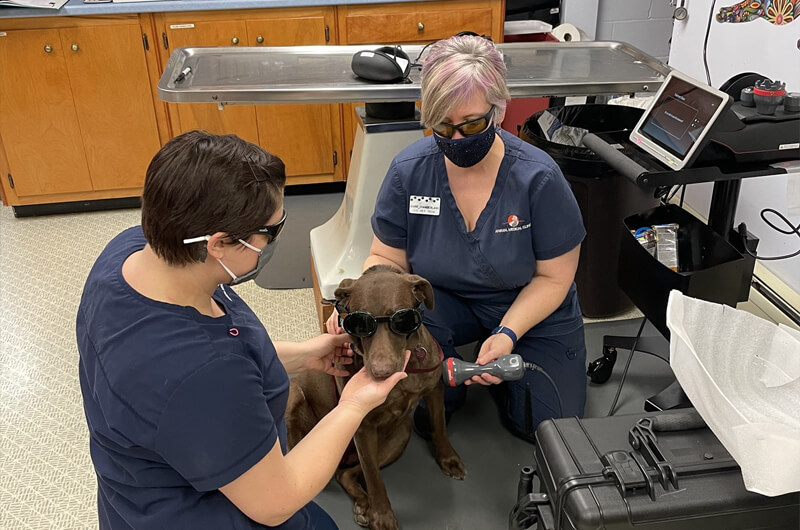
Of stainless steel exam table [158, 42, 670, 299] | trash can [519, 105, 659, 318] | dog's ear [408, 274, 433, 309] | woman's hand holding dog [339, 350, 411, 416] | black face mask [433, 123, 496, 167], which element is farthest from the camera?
trash can [519, 105, 659, 318]

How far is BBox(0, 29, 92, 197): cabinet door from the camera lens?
309cm

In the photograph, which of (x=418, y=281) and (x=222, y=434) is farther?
(x=418, y=281)

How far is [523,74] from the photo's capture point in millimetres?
2287

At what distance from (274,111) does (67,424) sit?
1.76 metres

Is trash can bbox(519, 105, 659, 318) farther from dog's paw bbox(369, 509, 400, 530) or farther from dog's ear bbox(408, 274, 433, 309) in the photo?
dog's paw bbox(369, 509, 400, 530)

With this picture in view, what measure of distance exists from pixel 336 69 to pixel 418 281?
1.05 m

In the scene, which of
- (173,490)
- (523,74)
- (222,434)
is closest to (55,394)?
(173,490)

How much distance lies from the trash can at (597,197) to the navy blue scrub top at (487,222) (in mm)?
576

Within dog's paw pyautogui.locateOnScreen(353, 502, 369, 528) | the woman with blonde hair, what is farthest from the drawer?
dog's paw pyautogui.locateOnScreen(353, 502, 369, 528)

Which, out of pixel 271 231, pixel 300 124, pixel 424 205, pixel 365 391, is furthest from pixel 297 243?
pixel 271 231

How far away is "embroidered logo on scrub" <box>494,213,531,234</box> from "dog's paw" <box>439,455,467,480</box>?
25.5 inches

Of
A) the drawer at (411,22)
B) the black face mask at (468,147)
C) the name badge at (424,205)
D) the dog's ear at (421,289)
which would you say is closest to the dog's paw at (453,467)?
the dog's ear at (421,289)

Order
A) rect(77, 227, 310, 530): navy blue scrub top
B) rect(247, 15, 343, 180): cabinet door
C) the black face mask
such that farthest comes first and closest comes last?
rect(247, 15, 343, 180): cabinet door, the black face mask, rect(77, 227, 310, 530): navy blue scrub top

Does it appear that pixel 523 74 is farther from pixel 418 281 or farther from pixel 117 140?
pixel 117 140
